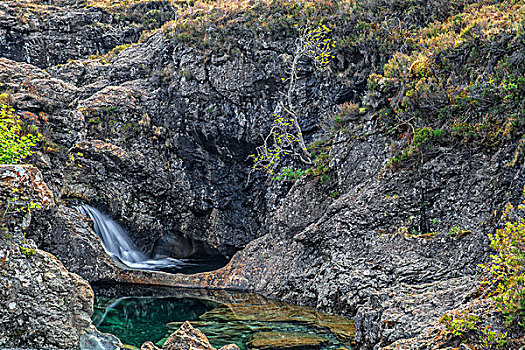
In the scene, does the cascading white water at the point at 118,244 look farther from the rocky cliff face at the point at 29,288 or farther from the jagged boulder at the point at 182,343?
the rocky cliff face at the point at 29,288

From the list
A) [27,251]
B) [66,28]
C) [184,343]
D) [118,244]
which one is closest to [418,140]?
[184,343]

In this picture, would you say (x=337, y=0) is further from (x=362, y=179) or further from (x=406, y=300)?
(x=406, y=300)

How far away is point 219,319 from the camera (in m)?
11.7

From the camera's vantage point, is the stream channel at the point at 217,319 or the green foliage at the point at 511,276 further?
the stream channel at the point at 217,319

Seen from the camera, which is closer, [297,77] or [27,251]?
[27,251]

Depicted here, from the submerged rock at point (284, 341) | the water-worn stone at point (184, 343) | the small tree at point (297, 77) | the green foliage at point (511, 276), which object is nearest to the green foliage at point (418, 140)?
the green foliage at point (511, 276)

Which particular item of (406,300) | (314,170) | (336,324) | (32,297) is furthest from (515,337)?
(314,170)

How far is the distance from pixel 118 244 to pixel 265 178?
8.02 metres

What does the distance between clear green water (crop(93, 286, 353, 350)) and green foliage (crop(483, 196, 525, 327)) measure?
12.4 feet

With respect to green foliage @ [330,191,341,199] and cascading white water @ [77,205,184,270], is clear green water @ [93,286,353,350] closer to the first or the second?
cascading white water @ [77,205,184,270]

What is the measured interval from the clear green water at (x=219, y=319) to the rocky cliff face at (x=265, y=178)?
87cm

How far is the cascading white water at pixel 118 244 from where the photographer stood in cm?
1788

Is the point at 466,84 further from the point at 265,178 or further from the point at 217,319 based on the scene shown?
the point at 265,178

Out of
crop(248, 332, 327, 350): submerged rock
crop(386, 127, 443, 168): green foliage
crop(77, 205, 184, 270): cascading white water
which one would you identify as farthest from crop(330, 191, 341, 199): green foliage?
crop(77, 205, 184, 270): cascading white water
